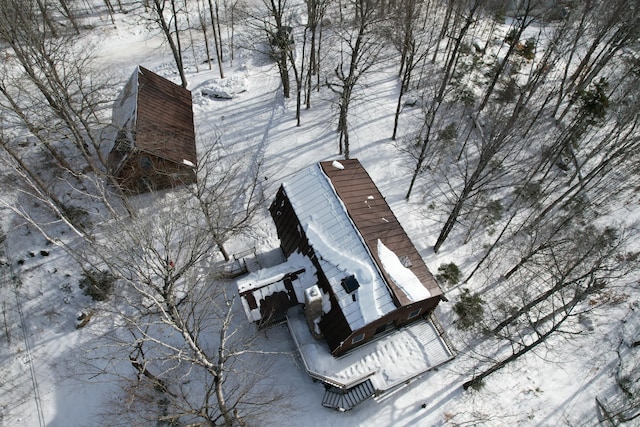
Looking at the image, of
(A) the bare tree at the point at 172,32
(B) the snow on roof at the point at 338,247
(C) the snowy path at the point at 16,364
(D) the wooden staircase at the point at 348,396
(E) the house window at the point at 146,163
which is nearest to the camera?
(B) the snow on roof at the point at 338,247

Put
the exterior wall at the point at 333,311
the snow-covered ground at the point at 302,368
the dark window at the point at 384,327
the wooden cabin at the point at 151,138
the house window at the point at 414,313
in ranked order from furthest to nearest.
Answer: the wooden cabin at the point at 151,138 → the house window at the point at 414,313 → the dark window at the point at 384,327 → the snow-covered ground at the point at 302,368 → the exterior wall at the point at 333,311

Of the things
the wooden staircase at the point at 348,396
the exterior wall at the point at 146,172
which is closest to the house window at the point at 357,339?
the wooden staircase at the point at 348,396

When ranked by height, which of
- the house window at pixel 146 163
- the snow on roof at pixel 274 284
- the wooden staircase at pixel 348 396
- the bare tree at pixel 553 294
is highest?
the house window at pixel 146 163

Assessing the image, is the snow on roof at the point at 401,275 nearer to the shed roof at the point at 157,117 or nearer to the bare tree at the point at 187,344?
the bare tree at the point at 187,344

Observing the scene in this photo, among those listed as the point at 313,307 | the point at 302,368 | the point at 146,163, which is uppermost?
the point at 146,163

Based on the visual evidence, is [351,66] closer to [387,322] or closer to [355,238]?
[355,238]

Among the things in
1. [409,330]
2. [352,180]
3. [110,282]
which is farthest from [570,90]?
[110,282]

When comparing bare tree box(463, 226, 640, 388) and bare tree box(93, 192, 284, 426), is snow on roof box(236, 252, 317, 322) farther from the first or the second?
bare tree box(463, 226, 640, 388)

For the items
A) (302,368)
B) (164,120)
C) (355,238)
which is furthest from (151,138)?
(302,368)
